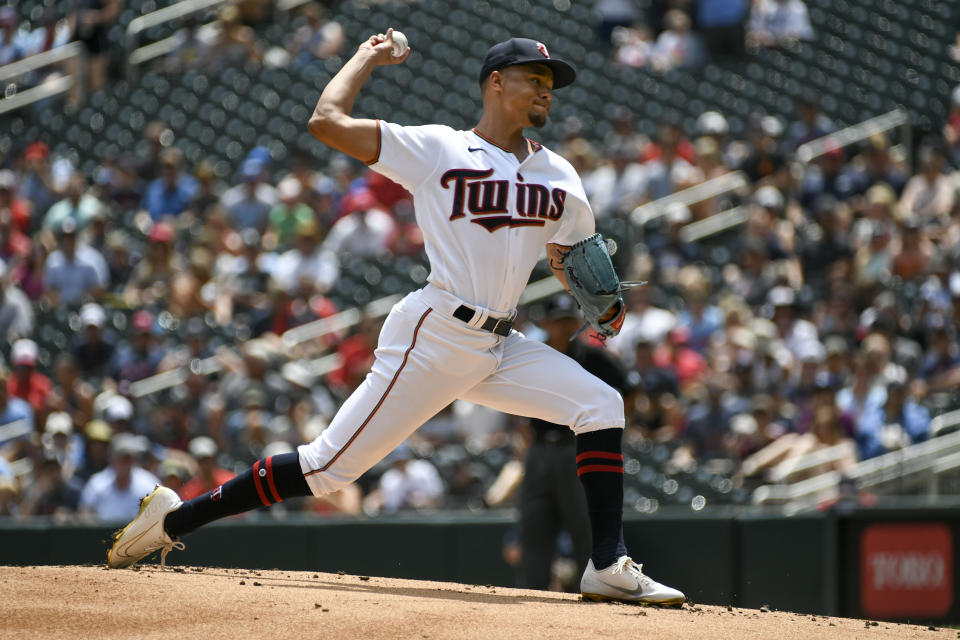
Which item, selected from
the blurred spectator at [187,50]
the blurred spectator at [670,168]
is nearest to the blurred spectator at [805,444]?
the blurred spectator at [670,168]

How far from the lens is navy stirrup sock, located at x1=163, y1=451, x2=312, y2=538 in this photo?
14.9 ft

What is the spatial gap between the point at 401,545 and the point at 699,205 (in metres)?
4.69

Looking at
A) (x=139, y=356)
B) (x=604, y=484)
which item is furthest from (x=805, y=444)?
(x=139, y=356)

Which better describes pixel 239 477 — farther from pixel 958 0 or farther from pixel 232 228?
pixel 958 0

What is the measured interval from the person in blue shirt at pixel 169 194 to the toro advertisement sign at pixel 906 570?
7.39 m

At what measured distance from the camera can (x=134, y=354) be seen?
413 inches

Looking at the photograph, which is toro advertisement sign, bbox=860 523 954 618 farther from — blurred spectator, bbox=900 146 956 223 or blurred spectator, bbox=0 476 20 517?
blurred spectator, bbox=0 476 20 517

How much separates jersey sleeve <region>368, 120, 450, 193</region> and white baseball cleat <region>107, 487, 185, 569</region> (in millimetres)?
1411

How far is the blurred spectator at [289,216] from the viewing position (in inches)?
462

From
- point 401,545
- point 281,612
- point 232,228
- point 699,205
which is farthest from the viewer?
point 232,228

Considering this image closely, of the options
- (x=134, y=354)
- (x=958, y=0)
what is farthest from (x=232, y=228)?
(x=958, y=0)

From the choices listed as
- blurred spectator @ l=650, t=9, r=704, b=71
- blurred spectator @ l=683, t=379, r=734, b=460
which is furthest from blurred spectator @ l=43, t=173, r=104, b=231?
blurred spectator @ l=683, t=379, r=734, b=460

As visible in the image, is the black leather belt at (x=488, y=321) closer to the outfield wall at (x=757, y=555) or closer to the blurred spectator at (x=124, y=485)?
the outfield wall at (x=757, y=555)

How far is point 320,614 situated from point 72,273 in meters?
8.13
